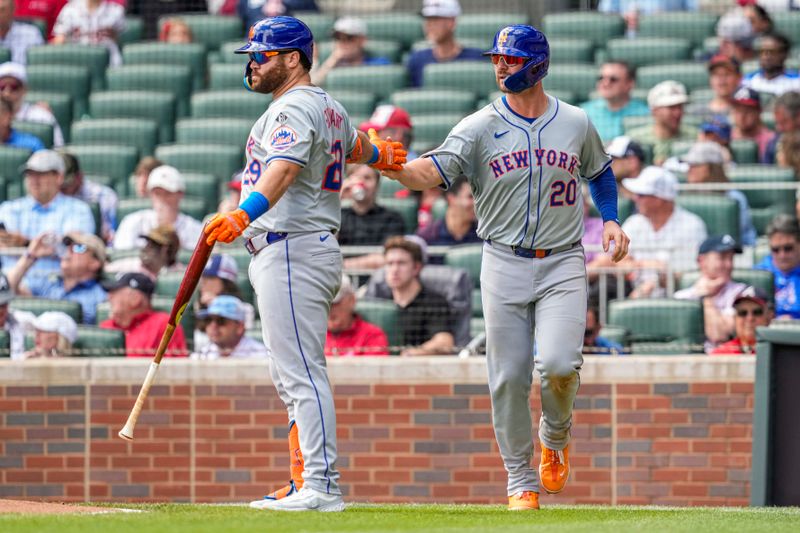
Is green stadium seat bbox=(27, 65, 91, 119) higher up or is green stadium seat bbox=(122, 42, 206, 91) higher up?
green stadium seat bbox=(122, 42, 206, 91)

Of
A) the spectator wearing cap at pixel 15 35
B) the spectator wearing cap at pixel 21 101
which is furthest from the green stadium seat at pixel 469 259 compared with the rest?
the spectator wearing cap at pixel 15 35

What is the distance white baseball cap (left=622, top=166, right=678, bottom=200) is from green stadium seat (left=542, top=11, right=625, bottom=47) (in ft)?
12.1

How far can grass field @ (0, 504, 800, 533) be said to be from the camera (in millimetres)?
4984

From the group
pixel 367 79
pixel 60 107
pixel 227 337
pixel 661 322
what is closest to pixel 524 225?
pixel 661 322

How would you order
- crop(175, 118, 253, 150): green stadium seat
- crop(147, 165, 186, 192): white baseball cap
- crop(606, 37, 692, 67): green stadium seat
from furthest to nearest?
crop(606, 37, 692, 67): green stadium seat < crop(175, 118, 253, 150): green stadium seat < crop(147, 165, 186, 192): white baseball cap

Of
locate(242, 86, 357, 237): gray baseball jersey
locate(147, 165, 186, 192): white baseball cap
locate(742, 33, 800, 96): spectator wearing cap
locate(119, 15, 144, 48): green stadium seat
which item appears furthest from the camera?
locate(119, 15, 144, 48): green stadium seat

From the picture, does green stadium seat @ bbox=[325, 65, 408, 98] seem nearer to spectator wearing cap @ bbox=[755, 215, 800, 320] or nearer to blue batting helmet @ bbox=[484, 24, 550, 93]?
spectator wearing cap @ bbox=[755, 215, 800, 320]

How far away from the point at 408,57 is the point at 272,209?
7159mm

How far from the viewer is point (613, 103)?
1118cm

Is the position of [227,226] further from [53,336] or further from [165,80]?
[165,80]

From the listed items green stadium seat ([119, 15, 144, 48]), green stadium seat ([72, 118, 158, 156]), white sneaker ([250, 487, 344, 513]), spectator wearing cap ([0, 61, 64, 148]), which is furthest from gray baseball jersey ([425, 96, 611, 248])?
green stadium seat ([119, 15, 144, 48])

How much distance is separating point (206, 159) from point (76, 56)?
8.07ft

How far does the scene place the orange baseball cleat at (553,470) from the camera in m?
6.23

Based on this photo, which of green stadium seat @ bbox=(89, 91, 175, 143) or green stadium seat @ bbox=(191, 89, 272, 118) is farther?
green stadium seat @ bbox=(89, 91, 175, 143)
